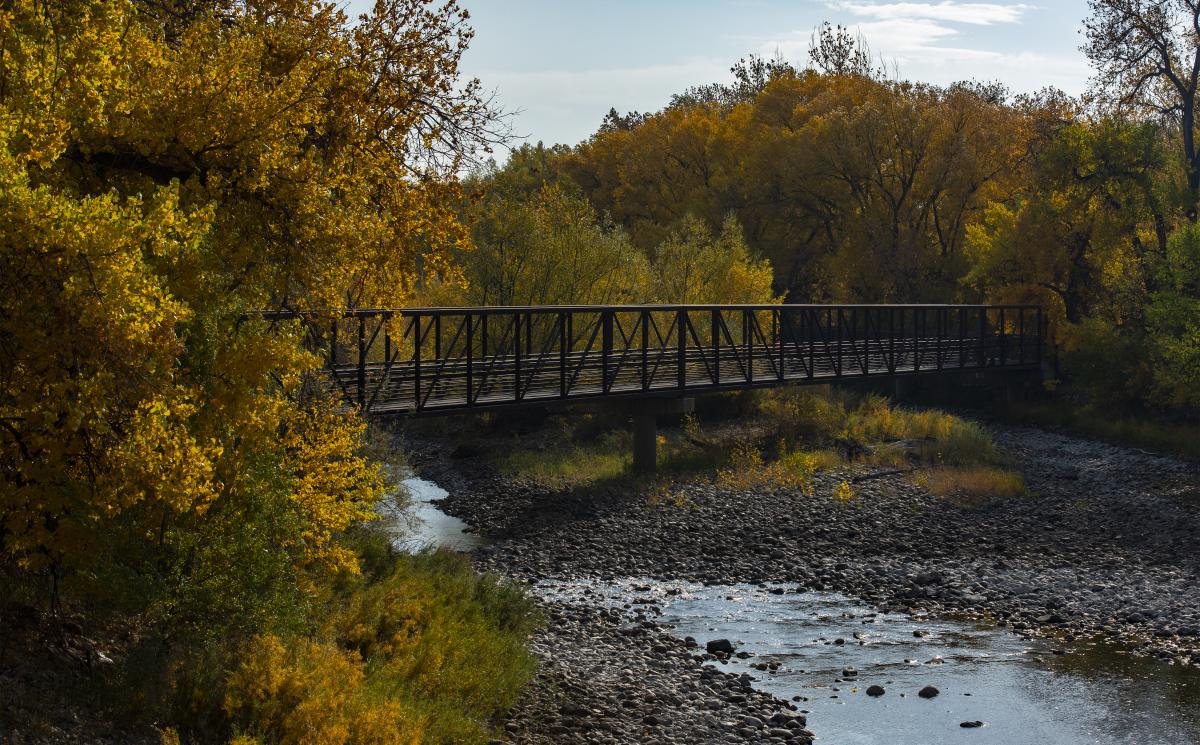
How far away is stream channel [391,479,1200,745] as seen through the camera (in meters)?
13.6

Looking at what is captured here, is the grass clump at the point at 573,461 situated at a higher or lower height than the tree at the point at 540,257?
lower

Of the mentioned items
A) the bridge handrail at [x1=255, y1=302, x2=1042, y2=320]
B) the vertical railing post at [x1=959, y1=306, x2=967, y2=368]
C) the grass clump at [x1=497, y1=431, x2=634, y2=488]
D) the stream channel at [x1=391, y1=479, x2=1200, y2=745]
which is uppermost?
the bridge handrail at [x1=255, y1=302, x2=1042, y2=320]

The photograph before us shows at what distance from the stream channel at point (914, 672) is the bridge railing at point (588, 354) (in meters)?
4.92

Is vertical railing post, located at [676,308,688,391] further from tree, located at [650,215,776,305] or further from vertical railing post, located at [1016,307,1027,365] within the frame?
vertical railing post, located at [1016,307,1027,365]

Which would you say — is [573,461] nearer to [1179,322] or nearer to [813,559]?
[813,559]

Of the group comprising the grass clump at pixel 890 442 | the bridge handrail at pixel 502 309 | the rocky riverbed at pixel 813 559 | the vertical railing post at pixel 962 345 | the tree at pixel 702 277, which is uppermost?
the tree at pixel 702 277

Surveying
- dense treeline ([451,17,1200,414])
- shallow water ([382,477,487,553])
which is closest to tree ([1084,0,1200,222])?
dense treeline ([451,17,1200,414])

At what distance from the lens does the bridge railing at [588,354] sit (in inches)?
944

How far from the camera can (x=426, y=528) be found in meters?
25.6

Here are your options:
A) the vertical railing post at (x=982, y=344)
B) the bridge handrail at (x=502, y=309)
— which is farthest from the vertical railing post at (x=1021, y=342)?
the vertical railing post at (x=982, y=344)

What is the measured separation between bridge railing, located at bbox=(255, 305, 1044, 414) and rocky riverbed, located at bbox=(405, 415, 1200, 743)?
3.02 meters

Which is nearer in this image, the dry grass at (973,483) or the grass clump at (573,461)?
the dry grass at (973,483)

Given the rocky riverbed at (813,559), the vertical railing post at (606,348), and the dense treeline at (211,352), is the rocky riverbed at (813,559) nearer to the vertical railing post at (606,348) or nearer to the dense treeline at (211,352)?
the dense treeline at (211,352)

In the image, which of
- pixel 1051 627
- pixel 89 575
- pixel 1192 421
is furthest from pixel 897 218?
pixel 89 575
